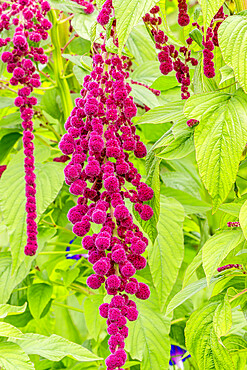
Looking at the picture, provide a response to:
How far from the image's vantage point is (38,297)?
83 cm

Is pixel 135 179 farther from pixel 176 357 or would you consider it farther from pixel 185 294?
pixel 176 357

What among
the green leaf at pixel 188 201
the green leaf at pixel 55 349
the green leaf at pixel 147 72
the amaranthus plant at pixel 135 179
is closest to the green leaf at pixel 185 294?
the amaranthus plant at pixel 135 179

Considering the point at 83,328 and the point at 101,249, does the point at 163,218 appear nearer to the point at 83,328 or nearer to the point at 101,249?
the point at 101,249

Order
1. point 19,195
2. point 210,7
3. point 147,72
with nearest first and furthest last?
point 210,7 < point 19,195 < point 147,72

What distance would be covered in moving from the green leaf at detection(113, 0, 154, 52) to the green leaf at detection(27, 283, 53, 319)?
1.74ft

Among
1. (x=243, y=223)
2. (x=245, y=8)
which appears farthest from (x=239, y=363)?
(x=245, y=8)

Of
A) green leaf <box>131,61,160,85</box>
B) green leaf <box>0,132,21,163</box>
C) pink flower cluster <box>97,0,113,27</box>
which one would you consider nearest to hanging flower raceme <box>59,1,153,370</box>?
pink flower cluster <box>97,0,113,27</box>

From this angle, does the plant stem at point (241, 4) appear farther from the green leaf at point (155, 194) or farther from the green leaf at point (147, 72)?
the green leaf at point (147, 72)

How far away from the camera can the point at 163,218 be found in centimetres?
67

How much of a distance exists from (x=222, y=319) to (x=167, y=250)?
0.18 m

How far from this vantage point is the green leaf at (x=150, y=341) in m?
0.69

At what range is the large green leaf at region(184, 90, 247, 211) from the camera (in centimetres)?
40

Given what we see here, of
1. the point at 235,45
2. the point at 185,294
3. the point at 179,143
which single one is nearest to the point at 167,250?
the point at 185,294

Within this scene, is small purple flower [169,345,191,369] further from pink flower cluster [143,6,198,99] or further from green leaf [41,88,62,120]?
pink flower cluster [143,6,198,99]
